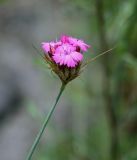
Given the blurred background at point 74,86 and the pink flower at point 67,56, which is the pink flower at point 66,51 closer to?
the pink flower at point 67,56

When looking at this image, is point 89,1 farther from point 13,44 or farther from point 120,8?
point 13,44

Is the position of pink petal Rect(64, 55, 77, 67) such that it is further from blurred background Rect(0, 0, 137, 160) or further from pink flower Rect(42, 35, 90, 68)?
blurred background Rect(0, 0, 137, 160)

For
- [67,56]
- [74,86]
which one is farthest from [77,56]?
[74,86]

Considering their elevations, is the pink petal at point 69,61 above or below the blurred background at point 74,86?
below

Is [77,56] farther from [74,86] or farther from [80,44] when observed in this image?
[74,86]

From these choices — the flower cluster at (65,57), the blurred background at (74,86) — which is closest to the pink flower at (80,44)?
the flower cluster at (65,57)

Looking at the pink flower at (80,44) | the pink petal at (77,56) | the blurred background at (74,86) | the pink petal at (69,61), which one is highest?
the blurred background at (74,86)

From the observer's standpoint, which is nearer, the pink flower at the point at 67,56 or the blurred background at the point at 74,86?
the pink flower at the point at 67,56
